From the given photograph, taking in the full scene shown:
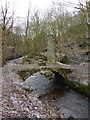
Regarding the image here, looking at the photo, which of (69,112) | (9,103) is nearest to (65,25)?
(69,112)

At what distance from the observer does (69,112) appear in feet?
32.0

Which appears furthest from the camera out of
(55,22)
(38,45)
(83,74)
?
(38,45)

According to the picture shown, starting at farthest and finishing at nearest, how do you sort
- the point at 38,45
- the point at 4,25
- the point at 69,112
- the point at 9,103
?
the point at 38,45, the point at 4,25, the point at 69,112, the point at 9,103

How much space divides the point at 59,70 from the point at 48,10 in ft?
49.9

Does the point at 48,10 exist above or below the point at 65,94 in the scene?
above

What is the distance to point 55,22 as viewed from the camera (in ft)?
81.5

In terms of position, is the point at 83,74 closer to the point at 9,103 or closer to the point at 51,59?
the point at 51,59

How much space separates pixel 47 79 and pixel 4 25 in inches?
329

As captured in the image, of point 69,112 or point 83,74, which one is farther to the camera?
point 83,74

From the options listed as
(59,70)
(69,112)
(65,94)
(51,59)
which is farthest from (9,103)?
(51,59)

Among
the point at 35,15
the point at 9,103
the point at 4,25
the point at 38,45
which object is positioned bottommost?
the point at 9,103

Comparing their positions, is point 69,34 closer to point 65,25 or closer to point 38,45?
point 65,25

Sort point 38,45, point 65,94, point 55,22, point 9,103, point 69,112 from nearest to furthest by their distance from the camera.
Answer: point 9,103, point 69,112, point 65,94, point 55,22, point 38,45

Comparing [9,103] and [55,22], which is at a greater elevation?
[55,22]
